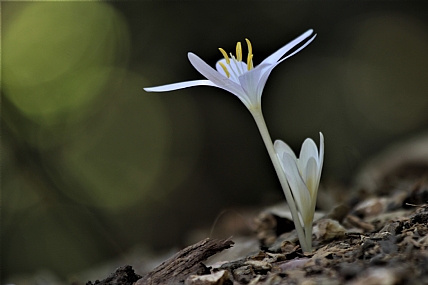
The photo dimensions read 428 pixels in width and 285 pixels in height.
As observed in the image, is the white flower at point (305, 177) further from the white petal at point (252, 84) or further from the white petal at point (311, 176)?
the white petal at point (252, 84)

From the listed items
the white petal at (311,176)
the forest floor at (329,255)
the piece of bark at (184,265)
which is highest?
the white petal at (311,176)

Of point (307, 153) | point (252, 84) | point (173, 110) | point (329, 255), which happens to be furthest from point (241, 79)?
point (173, 110)

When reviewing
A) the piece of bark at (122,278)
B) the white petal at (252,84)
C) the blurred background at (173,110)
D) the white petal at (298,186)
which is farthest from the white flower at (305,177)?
the blurred background at (173,110)

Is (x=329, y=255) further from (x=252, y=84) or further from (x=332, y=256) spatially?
(x=252, y=84)

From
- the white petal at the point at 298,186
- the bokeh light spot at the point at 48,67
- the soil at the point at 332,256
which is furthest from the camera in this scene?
the bokeh light spot at the point at 48,67

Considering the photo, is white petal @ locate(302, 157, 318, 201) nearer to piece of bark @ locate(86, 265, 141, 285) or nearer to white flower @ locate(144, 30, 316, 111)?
white flower @ locate(144, 30, 316, 111)

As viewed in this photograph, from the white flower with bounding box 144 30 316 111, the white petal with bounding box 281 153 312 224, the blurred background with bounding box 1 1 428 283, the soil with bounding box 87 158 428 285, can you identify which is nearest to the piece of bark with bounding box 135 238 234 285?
the soil with bounding box 87 158 428 285
